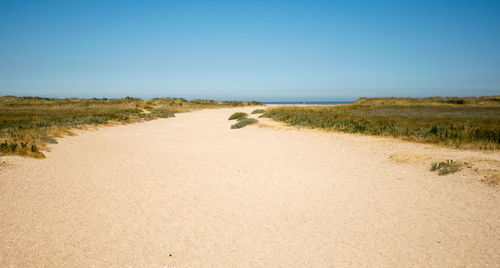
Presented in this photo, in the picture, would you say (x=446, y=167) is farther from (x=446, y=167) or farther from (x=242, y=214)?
(x=242, y=214)

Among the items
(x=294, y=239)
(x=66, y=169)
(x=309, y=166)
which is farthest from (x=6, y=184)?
(x=309, y=166)

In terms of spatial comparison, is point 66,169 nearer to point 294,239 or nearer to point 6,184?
point 6,184

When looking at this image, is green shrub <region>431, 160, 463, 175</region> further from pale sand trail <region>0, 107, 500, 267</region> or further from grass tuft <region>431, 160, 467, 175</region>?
pale sand trail <region>0, 107, 500, 267</region>

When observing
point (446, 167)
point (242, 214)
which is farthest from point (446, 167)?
point (242, 214)

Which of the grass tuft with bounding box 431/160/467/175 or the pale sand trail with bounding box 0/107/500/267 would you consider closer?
the pale sand trail with bounding box 0/107/500/267

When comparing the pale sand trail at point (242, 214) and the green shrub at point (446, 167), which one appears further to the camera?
the green shrub at point (446, 167)

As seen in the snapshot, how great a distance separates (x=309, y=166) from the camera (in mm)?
8133

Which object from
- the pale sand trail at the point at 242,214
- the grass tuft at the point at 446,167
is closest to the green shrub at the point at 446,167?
the grass tuft at the point at 446,167

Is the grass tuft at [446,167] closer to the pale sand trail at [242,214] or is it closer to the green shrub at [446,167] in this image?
the green shrub at [446,167]

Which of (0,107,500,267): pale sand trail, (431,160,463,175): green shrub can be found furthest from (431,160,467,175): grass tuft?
(0,107,500,267): pale sand trail

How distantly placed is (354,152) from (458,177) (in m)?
3.70

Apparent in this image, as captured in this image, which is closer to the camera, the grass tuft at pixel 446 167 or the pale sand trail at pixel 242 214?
the pale sand trail at pixel 242 214

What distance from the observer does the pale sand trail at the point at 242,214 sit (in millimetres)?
3412

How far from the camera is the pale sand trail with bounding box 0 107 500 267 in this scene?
3.41 meters
